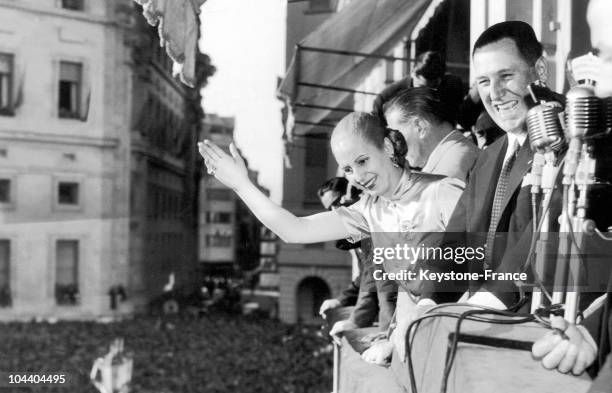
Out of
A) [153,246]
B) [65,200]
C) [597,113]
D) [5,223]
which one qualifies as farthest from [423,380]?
[5,223]

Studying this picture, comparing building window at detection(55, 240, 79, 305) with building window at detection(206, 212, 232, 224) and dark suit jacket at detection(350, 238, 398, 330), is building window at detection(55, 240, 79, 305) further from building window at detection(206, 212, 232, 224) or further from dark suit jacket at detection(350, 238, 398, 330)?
dark suit jacket at detection(350, 238, 398, 330)

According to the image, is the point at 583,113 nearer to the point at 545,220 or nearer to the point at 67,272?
the point at 545,220

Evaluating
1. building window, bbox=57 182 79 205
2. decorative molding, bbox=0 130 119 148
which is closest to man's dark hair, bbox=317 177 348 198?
building window, bbox=57 182 79 205

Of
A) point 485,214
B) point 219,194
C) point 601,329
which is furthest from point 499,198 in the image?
point 219,194

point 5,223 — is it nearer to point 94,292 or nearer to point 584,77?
point 94,292

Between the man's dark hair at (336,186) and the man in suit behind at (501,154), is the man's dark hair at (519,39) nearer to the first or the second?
the man in suit behind at (501,154)

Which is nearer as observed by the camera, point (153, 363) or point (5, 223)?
point (5, 223)

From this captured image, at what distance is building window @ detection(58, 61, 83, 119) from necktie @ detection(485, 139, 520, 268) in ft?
21.7

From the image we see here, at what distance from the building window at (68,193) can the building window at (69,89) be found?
2.14ft

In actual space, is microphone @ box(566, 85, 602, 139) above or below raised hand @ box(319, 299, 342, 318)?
above

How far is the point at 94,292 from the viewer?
24.6ft

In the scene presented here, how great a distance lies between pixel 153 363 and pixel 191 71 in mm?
9549

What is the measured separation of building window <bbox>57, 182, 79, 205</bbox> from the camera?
717cm

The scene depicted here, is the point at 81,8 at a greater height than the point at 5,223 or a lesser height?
greater
